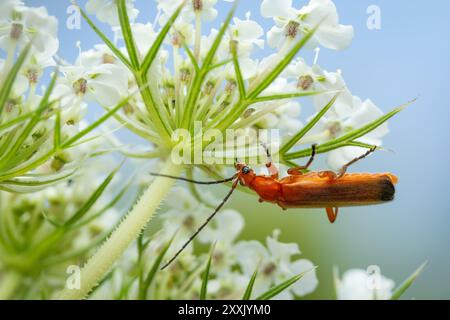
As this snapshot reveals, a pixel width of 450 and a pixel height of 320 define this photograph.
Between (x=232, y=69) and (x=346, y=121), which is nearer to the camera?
(x=232, y=69)

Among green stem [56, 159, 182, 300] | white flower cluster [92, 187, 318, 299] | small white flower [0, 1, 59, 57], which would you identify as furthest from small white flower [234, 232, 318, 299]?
small white flower [0, 1, 59, 57]

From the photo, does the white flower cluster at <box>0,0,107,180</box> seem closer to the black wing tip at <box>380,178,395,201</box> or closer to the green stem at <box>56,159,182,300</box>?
the green stem at <box>56,159,182,300</box>

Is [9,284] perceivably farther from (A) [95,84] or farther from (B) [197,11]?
(B) [197,11]

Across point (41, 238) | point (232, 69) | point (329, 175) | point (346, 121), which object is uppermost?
point (232, 69)

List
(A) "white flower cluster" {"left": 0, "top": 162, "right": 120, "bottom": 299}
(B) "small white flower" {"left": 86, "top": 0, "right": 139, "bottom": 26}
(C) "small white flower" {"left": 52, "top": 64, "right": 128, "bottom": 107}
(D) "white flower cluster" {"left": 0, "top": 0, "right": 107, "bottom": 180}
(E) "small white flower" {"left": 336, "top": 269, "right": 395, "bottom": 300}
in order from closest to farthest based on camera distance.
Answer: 1. (D) "white flower cluster" {"left": 0, "top": 0, "right": 107, "bottom": 180}
2. (C) "small white flower" {"left": 52, "top": 64, "right": 128, "bottom": 107}
3. (B) "small white flower" {"left": 86, "top": 0, "right": 139, "bottom": 26}
4. (E) "small white flower" {"left": 336, "top": 269, "right": 395, "bottom": 300}
5. (A) "white flower cluster" {"left": 0, "top": 162, "right": 120, "bottom": 299}

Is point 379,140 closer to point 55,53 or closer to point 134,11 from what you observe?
point 134,11

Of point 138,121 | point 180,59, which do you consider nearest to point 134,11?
point 180,59

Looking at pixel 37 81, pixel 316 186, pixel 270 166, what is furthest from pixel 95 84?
pixel 316 186
